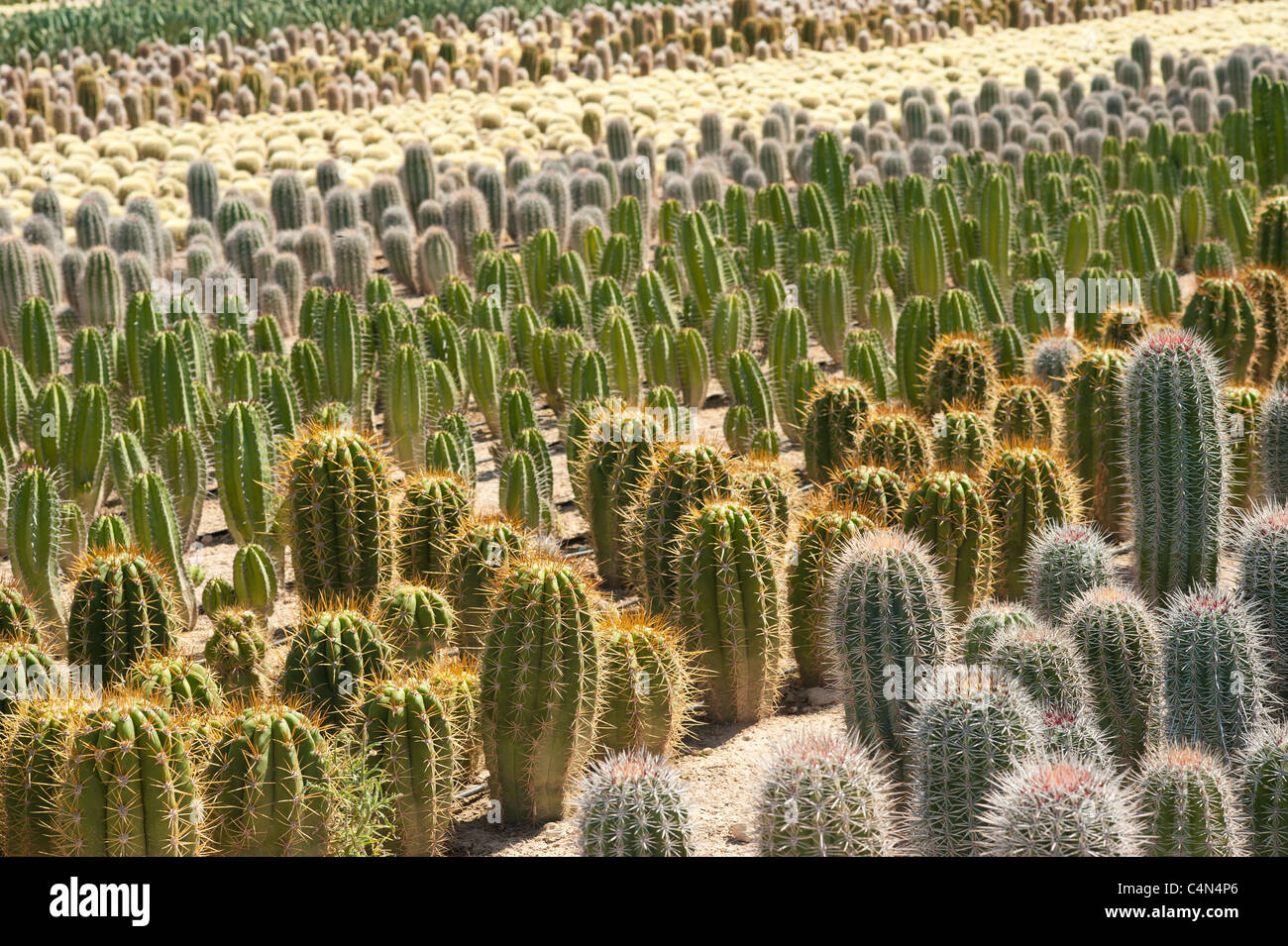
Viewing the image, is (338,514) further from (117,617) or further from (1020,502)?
(1020,502)

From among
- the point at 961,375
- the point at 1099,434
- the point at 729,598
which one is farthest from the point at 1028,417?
the point at 729,598

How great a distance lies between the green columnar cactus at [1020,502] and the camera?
558cm

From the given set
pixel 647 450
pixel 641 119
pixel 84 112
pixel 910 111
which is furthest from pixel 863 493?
pixel 84 112

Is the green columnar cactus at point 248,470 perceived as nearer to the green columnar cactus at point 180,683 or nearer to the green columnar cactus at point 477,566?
the green columnar cactus at point 477,566

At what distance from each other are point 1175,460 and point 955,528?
2.82ft

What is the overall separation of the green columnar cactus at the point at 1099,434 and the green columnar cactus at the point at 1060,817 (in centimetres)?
313

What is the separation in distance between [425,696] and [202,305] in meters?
6.45

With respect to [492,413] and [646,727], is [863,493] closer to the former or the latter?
[646,727]

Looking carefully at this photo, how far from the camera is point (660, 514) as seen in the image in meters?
5.26

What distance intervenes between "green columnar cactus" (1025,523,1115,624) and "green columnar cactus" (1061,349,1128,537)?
1.31m

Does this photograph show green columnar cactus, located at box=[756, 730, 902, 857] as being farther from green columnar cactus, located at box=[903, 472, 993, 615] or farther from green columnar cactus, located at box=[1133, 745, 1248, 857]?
green columnar cactus, located at box=[903, 472, 993, 615]

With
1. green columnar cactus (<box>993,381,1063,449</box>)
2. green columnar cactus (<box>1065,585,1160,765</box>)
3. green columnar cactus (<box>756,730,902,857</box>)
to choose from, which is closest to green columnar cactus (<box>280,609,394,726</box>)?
green columnar cactus (<box>756,730,902,857</box>)

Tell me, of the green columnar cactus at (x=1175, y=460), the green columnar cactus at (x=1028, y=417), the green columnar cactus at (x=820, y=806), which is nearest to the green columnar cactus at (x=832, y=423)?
the green columnar cactus at (x=1028, y=417)

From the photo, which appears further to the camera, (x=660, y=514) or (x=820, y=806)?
(x=660, y=514)
